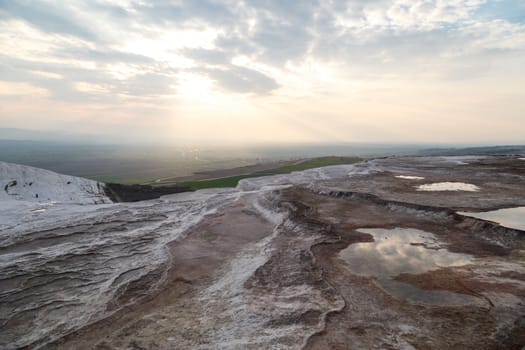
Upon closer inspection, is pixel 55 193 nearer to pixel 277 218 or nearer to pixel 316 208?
pixel 277 218

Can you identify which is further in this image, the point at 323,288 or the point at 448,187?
the point at 448,187

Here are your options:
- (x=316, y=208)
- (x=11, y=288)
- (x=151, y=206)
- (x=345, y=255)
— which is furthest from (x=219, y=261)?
(x=151, y=206)

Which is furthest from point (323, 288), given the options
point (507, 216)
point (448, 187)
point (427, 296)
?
point (448, 187)

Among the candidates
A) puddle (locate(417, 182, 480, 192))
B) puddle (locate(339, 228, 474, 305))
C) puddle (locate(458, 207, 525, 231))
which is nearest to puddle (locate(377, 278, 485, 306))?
puddle (locate(339, 228, 474, 305))

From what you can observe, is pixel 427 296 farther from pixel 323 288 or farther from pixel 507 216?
pixel 507 216

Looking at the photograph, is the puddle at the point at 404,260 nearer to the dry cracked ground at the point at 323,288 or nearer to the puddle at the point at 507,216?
the dry cracked ground at the point at 323,288

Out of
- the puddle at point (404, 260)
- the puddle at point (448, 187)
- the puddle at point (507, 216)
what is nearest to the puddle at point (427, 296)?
the puddle at point (404, 260)
